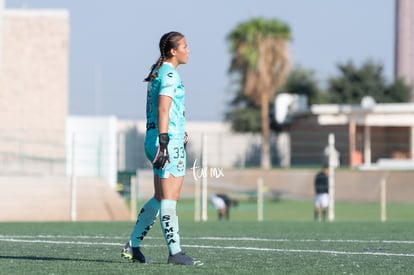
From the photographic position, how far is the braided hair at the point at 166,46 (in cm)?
928

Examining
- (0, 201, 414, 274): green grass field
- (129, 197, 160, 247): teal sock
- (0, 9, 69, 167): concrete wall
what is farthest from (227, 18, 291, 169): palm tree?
(129, 197, 160, 247): teal sock

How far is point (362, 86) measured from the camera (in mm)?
80688

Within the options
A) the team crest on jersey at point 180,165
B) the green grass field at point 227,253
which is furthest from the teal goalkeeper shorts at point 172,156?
the green grass field at point 227,253

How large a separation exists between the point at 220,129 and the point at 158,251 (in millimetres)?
69340

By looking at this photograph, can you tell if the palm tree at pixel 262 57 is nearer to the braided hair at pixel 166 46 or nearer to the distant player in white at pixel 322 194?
Answer: the distant player in white at pixel 322 194

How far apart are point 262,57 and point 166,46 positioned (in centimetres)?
5443

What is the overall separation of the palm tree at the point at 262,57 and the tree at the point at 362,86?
16.1 m

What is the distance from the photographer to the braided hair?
928cm

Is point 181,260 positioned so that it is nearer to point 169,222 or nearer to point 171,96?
point 169,222

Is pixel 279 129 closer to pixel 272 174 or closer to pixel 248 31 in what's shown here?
pixel 248 31

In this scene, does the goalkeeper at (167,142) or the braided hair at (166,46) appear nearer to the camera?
the goalkeeper at (167,142)

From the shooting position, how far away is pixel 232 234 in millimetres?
14422

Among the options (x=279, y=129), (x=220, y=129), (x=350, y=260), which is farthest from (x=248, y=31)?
(x=350, y=260)

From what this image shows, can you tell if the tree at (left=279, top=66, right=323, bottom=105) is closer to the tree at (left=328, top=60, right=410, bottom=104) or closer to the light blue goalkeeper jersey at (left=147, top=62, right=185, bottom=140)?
the tree at (left=328, top=60, right=410, bottom=104)
